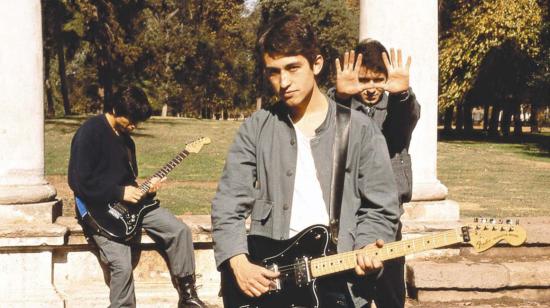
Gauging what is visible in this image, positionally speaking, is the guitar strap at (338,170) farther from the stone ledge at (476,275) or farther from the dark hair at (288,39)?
the stone ledge at (476,275)

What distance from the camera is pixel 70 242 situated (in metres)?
6.14

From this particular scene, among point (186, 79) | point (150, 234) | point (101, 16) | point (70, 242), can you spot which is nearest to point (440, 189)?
point (150, 234)

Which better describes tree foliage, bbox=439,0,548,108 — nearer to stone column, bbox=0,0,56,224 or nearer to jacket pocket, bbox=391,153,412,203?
stone column, bbox=0,0,56,224

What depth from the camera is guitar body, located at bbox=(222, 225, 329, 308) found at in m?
3.19

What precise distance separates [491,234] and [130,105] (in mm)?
3225

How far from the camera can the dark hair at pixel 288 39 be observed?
128 inches

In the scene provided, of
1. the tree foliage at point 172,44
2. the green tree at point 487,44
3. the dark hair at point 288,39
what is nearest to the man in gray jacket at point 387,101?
the dark hair at point 288,39

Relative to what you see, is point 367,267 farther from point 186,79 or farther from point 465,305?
point 186,79

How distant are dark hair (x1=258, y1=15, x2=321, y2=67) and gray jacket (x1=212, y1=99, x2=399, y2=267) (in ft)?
0.94

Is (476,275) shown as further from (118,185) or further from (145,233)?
(118,185)

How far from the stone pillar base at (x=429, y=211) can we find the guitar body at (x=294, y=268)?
3633 millimetres

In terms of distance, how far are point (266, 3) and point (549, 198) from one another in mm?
37780

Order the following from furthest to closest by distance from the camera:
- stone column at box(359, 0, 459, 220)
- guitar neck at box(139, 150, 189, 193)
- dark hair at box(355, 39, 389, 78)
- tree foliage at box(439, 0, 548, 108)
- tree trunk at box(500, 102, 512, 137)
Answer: tree trunk at box(500, 102, 512, 137)
tree foliage at box(439, 0, 548, 108)
stone column at box(359, 0, 459, 220)
guitar neck at box(139, 150, 189, 193)
dark hair at box(355, 39, 389, 78)

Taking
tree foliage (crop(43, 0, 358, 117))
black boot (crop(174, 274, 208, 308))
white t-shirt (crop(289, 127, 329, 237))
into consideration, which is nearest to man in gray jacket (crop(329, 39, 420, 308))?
white t-shirt (crop(289, 127, 329, 237))
